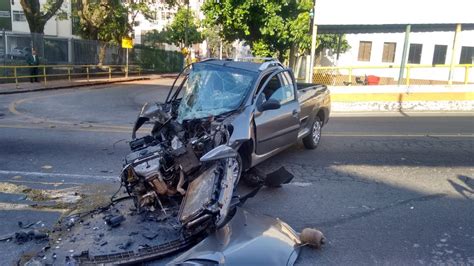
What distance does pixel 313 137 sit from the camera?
8.36 m

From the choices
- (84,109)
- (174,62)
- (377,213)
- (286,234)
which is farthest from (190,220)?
(174,62)

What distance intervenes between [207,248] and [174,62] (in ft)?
147

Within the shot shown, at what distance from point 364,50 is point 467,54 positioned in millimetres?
7645

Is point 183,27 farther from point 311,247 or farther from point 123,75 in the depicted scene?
point 311,247

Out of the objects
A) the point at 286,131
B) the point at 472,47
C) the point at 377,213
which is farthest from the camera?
the point at 472,47

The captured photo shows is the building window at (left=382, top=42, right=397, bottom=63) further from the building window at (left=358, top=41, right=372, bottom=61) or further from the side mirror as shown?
the side mirror

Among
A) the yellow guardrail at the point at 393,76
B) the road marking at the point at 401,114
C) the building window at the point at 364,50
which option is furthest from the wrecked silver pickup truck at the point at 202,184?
the building window at the point at 364,50

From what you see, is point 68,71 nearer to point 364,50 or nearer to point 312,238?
point 364,50

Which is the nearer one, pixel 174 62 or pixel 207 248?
pixel 207 248

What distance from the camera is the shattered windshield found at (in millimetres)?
5789

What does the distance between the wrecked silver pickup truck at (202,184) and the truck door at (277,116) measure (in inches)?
0.7

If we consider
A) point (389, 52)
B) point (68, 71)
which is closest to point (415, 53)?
point (389, 52)

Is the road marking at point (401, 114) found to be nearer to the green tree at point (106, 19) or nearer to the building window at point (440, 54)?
the building window at point (440, 54)

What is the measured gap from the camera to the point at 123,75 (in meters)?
33.1
